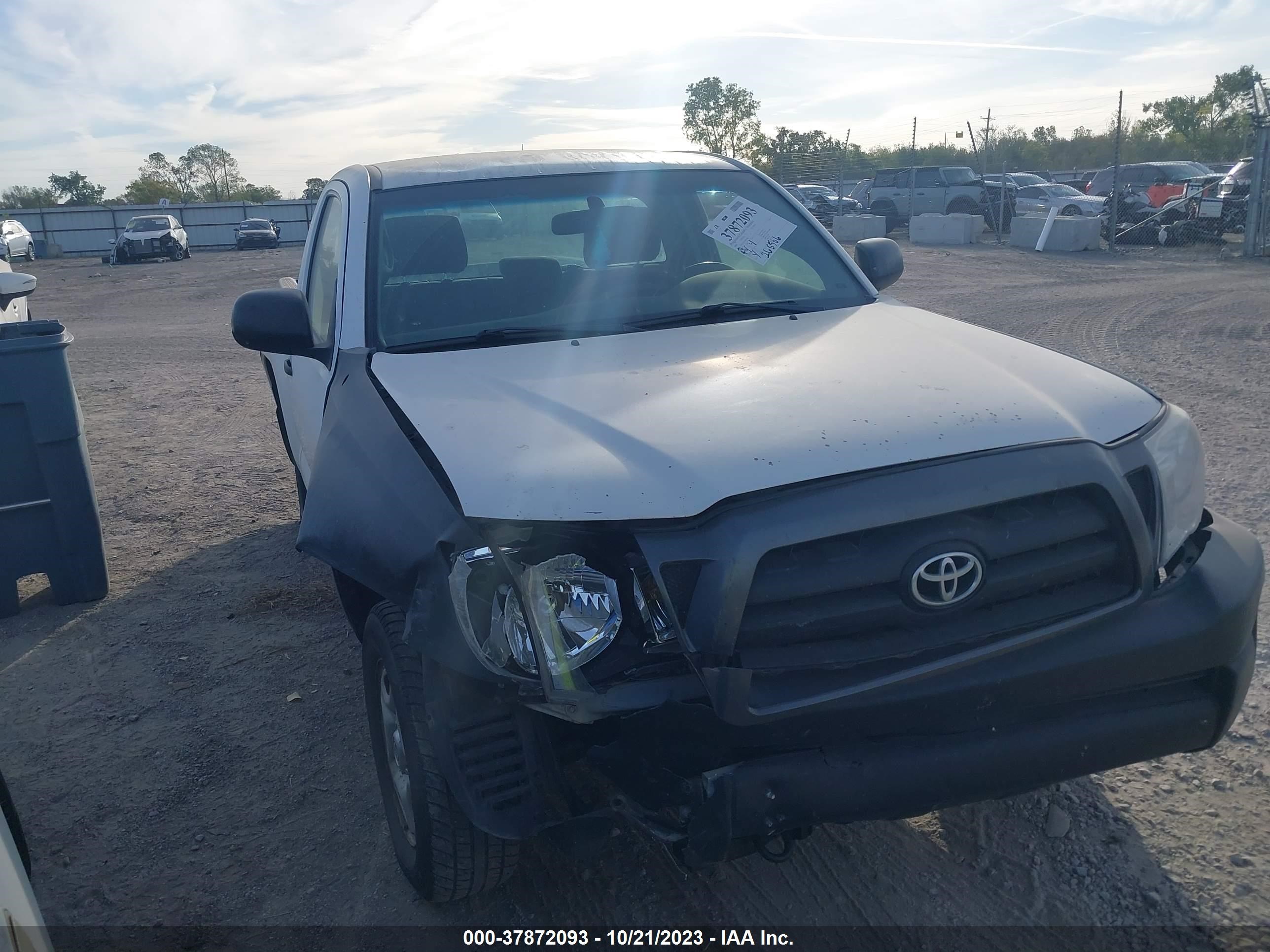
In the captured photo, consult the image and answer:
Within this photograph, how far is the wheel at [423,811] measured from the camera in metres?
2.38

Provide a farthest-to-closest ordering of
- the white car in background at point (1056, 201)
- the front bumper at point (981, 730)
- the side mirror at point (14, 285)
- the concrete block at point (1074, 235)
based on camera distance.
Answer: the white car in background at point (1056, 201) → the concrete block at point (1074, 235) → the side mirror at point (14, 285) → the front bumper at point (981, 730)

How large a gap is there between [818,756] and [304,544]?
60.9 inches

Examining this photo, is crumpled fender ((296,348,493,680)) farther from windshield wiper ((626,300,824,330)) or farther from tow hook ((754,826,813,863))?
windshield wiper ((626,300,824,330))

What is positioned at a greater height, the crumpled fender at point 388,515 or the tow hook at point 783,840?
the crumpled fender at point 388,515

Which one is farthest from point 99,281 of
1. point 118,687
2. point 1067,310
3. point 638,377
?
point 638,377

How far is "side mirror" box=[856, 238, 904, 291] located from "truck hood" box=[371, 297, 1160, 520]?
904 millimetres

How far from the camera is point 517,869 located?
269cm

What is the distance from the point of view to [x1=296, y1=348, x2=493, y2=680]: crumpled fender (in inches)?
87.0

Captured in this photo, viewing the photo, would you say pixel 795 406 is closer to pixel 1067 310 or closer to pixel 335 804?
pixel 335 804

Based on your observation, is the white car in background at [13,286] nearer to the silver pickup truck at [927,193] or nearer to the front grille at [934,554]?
the front grille at [934,554]

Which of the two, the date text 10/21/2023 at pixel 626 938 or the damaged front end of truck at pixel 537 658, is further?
the date text 10/21/2023 at pixel 626 938

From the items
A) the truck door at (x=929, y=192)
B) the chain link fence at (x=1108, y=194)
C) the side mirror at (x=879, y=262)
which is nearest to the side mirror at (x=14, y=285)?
the side mirror at (x=879, y=262)

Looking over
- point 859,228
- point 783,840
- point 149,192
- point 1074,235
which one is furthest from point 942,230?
point 149,192

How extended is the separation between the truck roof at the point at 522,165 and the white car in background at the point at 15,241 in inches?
1185
